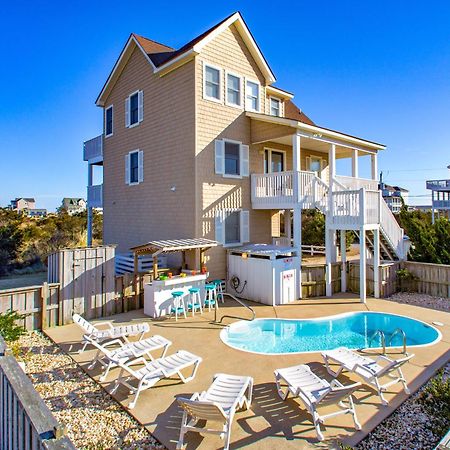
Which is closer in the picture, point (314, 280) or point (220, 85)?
point (314, 280)

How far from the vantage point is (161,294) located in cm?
1133

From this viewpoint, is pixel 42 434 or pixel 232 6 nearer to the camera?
pixel 42 434

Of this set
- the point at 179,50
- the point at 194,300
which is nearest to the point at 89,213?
the point at 179,50

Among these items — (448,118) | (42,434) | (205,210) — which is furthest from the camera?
(448,118)

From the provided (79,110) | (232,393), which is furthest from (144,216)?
(232,393)

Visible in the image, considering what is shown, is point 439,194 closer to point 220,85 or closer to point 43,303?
point 220,85

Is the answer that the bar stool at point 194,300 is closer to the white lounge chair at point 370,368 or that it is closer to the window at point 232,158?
the white lounge chair at point 370,368

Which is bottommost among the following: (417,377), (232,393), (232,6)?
(417,377)

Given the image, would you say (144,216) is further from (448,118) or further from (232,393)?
(448,118)

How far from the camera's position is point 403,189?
331 feet

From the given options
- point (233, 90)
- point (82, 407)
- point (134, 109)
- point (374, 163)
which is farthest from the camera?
point (374, 163)

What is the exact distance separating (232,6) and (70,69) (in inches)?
370

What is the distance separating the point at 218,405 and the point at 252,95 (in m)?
15.3

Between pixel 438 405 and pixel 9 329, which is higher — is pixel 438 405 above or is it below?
below
